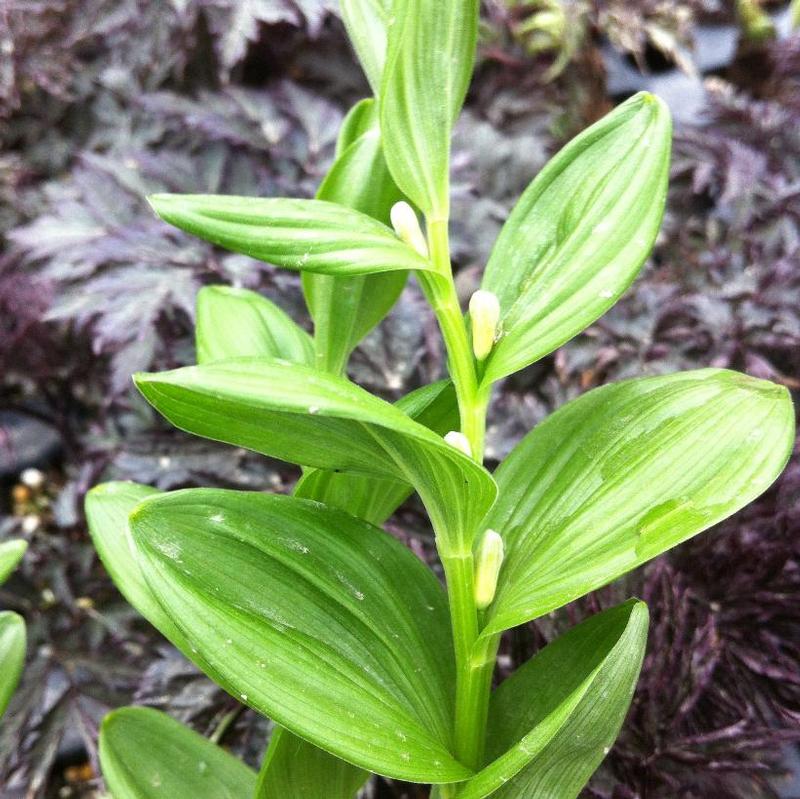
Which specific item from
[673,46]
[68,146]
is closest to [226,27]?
[68,146]

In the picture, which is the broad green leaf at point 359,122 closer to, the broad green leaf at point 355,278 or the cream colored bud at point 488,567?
the broad green leaf at point 355,278

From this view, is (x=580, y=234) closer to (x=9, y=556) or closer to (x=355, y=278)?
(x=355, y=278)

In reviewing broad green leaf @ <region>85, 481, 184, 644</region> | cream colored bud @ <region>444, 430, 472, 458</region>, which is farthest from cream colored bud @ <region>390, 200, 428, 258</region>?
broad green leaf @ <region>85, 481, 184, 644</region>

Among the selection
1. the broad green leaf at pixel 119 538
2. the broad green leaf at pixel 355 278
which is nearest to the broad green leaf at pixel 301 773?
the broad green leaf at pixel 119 538

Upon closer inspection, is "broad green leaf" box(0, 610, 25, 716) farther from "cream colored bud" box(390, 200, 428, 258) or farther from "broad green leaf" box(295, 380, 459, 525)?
"cream colored bud" box(390, 200, 428, 258)

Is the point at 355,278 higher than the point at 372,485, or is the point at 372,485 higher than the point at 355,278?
the point at 355,278

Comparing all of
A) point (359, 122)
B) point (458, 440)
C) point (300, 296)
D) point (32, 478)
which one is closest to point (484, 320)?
point (458, 440)

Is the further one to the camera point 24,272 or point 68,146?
point 68,146

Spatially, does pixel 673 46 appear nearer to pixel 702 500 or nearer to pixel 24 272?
pixel 24 272
